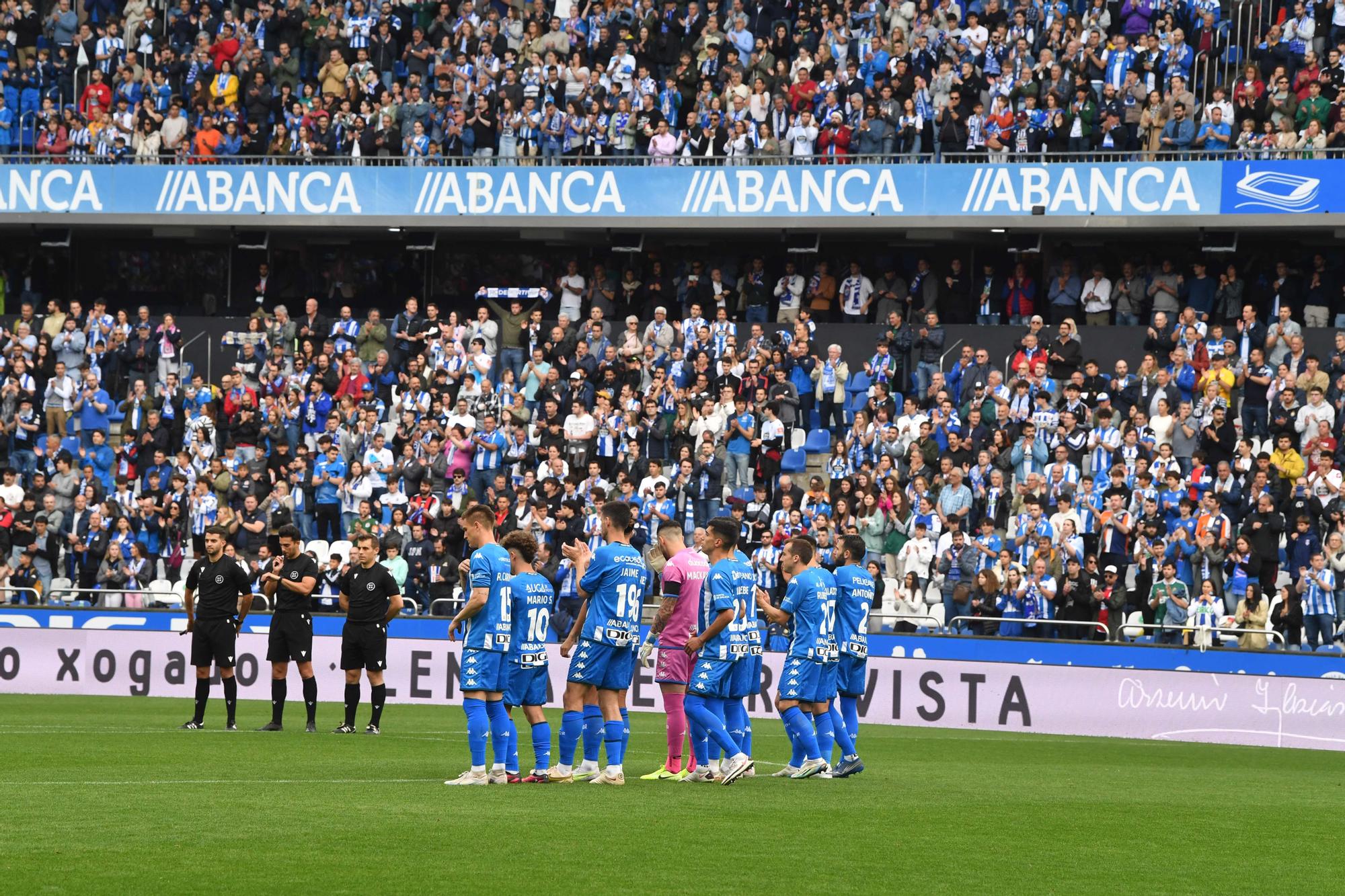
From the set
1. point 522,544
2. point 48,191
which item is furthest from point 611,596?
point 48,191

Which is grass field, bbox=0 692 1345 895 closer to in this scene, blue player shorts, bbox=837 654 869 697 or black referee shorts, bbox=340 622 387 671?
blue player shorts, bbox=837 654 869 697

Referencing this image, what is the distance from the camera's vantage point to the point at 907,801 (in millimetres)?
13641

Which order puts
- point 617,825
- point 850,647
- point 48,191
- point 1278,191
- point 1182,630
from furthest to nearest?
1. point 48,191
2. point 1278,191
3. point 1182,630
4. point 850,647
5. point 617,825

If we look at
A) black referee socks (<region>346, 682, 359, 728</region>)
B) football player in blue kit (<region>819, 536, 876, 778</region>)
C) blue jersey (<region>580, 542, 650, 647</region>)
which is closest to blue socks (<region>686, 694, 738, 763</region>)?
blue jersey (<region>580, 542, 650, 647</region>)

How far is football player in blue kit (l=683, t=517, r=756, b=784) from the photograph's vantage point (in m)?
14.1

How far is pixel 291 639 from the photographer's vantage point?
63.0 ft

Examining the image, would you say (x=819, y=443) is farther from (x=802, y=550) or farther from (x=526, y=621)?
(x=526, y=621)

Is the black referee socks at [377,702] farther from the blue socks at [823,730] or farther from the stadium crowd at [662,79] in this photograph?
the stadium crowd at [662,79]

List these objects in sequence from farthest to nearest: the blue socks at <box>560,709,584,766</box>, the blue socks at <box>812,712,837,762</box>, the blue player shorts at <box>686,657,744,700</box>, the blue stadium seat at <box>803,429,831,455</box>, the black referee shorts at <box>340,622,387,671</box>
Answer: the blue stadium seat at <box>803,429,831,455</box>
the black referee shorts at <box>340,622,387,671</box>
the blue socks at <box>812,712,837,762</box>
the blue player shorts at <box>686,657,744,700</box>
the blue socks at <box>560,709,584,766</box>

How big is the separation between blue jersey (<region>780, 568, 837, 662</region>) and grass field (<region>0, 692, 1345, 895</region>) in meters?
1.08

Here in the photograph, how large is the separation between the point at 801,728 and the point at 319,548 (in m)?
16.0

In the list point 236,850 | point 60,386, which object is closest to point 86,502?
point 60,386

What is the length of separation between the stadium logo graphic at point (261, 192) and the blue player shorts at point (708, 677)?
21.9 metres

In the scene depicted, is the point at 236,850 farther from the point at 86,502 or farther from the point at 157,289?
the point at 157,289
